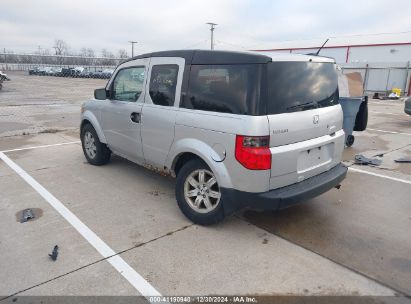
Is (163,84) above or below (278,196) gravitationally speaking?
above

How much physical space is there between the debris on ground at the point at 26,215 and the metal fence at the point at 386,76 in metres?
25.2

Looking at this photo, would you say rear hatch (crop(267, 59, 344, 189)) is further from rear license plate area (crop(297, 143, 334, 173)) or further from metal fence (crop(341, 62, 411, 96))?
metal fence (crop(341, 62, 411, 96))

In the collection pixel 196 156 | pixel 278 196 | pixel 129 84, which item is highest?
→ pixel 129 84

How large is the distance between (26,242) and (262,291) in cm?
240

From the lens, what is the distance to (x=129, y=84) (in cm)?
481

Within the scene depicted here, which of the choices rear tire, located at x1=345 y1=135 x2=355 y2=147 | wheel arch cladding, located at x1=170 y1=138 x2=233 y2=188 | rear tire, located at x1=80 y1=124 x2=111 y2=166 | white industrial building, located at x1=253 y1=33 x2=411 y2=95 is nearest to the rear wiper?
wheel arch cladding, located at x1=170 y1=138 x2=233 y2=188

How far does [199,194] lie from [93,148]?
2888 millimetres

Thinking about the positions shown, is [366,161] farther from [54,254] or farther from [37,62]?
[37,62]

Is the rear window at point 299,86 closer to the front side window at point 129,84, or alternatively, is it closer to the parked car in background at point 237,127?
the parked car in background at point 237,127

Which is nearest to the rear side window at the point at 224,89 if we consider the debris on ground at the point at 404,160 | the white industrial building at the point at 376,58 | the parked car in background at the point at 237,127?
the parked car in background at the point at 237,127

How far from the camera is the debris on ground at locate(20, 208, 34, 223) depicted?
3.85m

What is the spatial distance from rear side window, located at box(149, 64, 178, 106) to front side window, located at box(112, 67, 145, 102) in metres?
0.27

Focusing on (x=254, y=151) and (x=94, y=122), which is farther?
(x=94, y=122)

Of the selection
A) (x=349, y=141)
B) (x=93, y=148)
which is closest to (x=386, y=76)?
(x=349, y=141)
